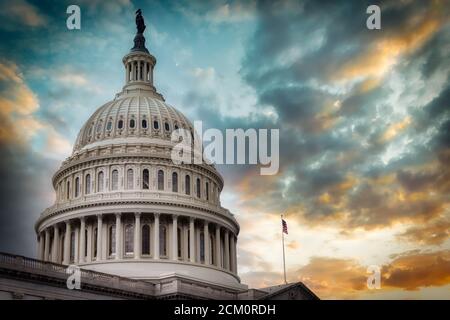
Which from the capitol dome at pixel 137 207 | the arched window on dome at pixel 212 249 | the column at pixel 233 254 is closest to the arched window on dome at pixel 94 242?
the capitol dome at pixel 137 207

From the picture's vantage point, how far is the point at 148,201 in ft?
310

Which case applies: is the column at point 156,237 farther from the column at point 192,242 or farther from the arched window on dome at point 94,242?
the arched window on dome at point 94,242

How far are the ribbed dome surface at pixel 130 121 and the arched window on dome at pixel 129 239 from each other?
1444cm

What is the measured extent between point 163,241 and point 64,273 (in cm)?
3026

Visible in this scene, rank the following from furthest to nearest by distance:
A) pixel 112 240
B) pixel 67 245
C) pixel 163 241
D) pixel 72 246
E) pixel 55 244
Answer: pixel 55 244 < pixel 72 246 < pixel 163 241 < pixel 67 245 < pixel 112 240

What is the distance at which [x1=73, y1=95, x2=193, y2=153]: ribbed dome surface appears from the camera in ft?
340

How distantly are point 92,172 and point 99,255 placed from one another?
13.0 meters

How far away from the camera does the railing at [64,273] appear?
62.0 meters

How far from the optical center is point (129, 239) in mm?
94688

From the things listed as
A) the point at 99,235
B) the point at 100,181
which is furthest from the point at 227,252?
the point at 100,181

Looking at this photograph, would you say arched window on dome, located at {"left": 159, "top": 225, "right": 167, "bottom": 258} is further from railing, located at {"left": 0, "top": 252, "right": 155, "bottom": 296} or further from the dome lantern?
the dome lantern

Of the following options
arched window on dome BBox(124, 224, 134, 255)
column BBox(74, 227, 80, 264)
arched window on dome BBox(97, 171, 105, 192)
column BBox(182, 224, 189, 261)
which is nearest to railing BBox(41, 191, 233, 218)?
arched window on dome BBox(97, 171, 105, 192)

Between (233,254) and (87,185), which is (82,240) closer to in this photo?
(87,185)
